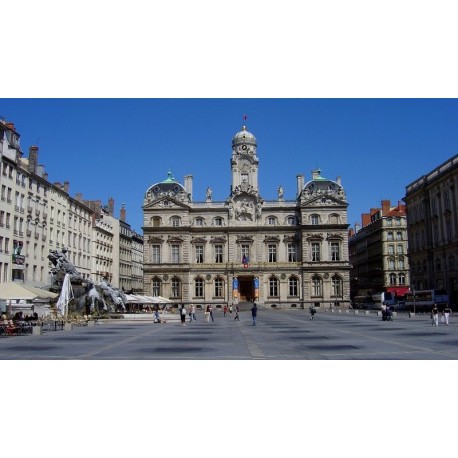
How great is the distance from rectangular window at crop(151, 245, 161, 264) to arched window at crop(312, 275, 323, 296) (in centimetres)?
2546

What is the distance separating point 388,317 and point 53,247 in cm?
Result: 3906

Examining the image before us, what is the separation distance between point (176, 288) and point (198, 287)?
3585mm

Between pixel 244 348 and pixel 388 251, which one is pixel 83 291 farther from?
pixel 388 251

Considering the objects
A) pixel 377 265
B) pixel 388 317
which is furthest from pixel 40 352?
pixel 377 265

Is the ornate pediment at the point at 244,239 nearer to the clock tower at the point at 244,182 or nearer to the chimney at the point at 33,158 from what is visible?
the clock tower at the point at 244,182

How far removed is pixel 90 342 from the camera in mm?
26562

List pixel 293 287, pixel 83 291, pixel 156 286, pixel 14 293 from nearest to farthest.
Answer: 1. pixel 14 293
2. pixel 83 291
3. pixel 293 287
4. pixel 156 286

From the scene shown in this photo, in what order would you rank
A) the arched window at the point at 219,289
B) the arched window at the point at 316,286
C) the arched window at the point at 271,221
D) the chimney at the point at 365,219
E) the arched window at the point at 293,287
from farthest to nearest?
1. the chimney at the point at 365,219
2. the arched window at the point at 271,221
3. the arched window at the point at 219,289
4. the arched window at the point at 293,287
5. the arched window at the point at 316,286

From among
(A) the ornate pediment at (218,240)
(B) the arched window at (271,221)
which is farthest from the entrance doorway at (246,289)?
(B) the arched window at (271,221)

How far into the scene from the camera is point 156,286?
9138 centimetres

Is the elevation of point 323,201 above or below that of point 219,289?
above

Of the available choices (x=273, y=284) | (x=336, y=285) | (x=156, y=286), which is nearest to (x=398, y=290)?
(x=336, y=285)

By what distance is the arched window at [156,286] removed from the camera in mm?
91037

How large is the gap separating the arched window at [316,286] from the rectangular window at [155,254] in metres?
25.5
